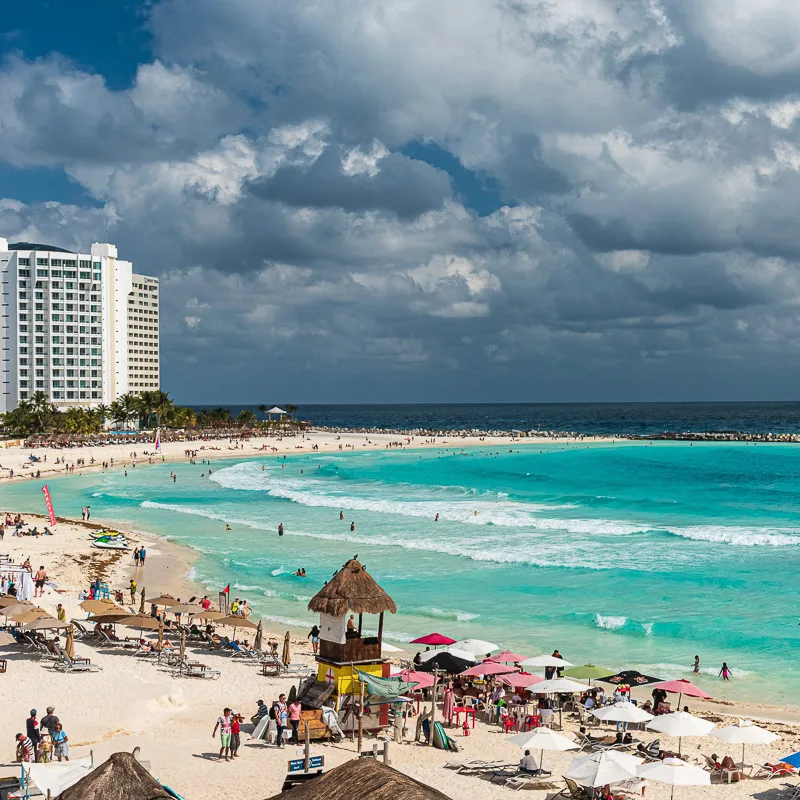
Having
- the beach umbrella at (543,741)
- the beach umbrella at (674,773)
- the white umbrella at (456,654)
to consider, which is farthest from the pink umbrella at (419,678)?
the beach umbrella at (674,773)

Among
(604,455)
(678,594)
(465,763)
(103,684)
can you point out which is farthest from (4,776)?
(604,455)

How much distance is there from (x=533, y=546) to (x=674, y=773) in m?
30.1

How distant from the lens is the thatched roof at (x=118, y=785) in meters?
9.11

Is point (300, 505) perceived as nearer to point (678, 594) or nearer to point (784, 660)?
point (678, 594)

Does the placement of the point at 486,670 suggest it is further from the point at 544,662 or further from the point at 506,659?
the point at 544,662

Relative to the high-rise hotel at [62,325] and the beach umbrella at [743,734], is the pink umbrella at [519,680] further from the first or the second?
the high-rise hotel at [62,325]

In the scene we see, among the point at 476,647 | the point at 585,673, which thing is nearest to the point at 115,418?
Result: the point at 476,647

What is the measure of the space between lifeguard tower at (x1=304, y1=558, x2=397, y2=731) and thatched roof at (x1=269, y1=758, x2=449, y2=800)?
1076 cm

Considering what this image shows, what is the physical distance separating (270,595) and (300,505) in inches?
1131

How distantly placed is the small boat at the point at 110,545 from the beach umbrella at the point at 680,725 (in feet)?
105

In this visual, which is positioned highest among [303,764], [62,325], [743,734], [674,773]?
[62,325]

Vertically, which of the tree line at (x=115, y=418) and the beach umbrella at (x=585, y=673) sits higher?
the tree line at (x=115, y=418)

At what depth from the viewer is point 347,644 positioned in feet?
61.3

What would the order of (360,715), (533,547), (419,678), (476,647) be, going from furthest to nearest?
(533,547) < (476,647) < (419,678) < (360,715)
